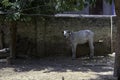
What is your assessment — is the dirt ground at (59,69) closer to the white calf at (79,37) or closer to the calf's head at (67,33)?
the white calf at (79,37)

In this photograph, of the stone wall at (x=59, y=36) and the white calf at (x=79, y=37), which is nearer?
the white calf at (x=79, y=37)

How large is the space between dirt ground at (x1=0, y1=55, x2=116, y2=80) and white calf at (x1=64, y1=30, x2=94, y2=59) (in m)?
0.50

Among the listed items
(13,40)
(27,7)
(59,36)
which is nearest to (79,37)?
(59,36)

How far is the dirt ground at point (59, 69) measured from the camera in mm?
11539

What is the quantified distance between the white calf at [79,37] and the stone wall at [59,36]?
43 cm

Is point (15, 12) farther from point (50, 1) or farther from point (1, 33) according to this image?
point (1, 33)

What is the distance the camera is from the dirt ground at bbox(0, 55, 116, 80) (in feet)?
37.9

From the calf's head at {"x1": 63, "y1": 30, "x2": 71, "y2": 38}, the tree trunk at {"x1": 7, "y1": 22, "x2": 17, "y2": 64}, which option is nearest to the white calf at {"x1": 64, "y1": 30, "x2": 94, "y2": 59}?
the calf's head at {"x1": 63, "y1": 30, "x2": 71, "y2": 38}

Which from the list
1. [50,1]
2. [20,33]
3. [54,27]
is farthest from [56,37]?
[50,1]

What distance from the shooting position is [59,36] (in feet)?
53.1

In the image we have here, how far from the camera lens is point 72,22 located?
53.1 feet

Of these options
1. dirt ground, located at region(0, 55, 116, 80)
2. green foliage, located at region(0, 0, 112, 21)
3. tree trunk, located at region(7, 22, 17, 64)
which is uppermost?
green foliage, located at region(0, 0, 112, 21)

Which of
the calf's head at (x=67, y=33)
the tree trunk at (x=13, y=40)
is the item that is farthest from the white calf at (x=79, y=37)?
the tree trunk at (x=13, y=40)

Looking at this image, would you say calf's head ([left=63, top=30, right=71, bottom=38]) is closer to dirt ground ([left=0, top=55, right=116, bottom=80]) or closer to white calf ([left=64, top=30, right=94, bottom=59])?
white calf ([left=64, top=30, right=94, bottom=59])
